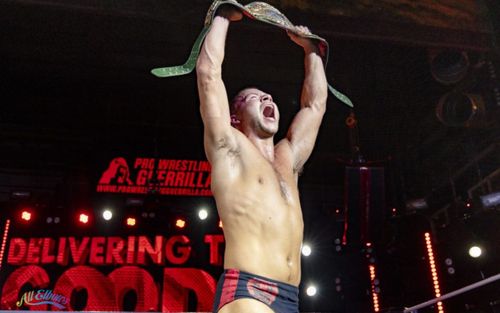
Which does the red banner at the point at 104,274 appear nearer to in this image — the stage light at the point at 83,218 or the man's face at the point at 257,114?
the stage light at the point at 83,218

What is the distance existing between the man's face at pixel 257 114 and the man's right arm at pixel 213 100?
0.23m

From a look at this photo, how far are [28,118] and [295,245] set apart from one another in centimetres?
875

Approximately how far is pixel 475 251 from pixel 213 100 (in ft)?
23.9

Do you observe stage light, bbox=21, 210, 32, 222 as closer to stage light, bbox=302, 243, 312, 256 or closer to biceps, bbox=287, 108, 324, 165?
stage light, bbox=302, 243, 312, 256

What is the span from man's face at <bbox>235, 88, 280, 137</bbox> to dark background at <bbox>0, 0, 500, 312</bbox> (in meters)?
2.99

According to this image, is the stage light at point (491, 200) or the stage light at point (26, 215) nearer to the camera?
the stage light at point (491, 200)

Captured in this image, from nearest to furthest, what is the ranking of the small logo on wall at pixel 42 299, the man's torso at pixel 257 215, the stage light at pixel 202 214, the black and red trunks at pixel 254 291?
the black and red trunks at pixel 254 291, the man's torso at pixel 257 215, the small logo on wall at pixel 42 299, the stage light at pixel 202 214

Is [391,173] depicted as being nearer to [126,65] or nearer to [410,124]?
[410,124]

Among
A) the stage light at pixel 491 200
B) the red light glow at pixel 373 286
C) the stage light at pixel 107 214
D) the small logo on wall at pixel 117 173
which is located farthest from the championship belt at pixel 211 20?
the stage light at pixel 107 214

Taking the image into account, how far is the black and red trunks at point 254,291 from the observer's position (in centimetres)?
189

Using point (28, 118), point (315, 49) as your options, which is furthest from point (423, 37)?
point (28, 118)

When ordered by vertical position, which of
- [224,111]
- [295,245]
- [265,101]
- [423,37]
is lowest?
[295,245]

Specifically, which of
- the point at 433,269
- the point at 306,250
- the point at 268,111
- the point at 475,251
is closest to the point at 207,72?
the point at 268,111

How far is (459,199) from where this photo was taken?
27.6ft
